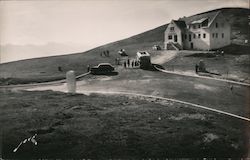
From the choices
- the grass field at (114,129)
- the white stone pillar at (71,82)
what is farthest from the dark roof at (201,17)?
the white stone pillar at (71,82)

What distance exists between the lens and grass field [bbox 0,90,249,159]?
471 centimetres

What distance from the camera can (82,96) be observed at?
17.5 feet

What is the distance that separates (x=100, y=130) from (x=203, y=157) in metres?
1.53

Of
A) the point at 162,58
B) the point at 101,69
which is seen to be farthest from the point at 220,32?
the point at 101,69

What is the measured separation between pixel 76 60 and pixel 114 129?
1542 millimetres

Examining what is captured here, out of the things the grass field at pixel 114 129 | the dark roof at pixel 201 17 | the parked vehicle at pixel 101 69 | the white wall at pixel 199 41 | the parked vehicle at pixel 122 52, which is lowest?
the grass field at pixel 114 129

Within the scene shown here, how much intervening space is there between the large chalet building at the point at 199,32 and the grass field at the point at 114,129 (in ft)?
4.39

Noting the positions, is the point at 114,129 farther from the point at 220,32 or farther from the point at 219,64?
the point at 220,32

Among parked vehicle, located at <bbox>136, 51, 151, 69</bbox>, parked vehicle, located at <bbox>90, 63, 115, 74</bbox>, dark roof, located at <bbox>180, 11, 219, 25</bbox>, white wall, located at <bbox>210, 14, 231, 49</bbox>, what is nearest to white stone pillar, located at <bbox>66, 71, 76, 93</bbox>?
parked vehicle, located at <bbox>90, 63, 115, 74</bbox>

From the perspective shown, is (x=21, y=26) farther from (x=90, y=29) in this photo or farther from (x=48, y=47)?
(x=90, y=29)

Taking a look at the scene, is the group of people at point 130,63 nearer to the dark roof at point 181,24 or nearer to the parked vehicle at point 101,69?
the parked vehicle at point 101,69

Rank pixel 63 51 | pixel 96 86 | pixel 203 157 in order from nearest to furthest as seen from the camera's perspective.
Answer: pixel 203 157 < pixel 96 86 < pixel 63 51

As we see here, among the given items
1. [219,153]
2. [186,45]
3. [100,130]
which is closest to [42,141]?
[100,130]

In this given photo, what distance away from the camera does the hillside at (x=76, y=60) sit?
219 inches
